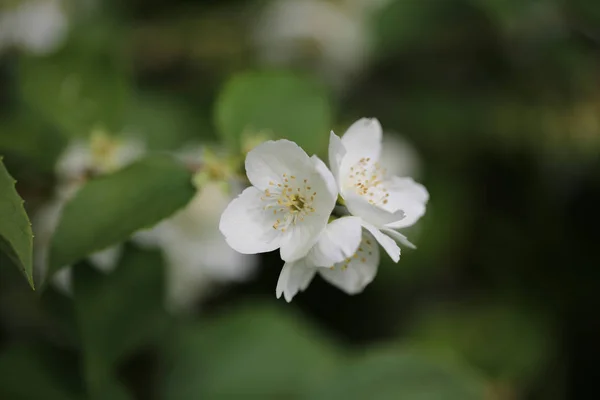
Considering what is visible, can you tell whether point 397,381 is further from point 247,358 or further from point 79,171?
point 79,171

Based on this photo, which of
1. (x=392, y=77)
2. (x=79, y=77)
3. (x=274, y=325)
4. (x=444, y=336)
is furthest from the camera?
(x=392, y=77)

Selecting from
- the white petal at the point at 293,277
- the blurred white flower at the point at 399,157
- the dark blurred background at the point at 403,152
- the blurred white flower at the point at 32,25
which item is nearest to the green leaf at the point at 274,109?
the dark blurred background at the point at 403,152

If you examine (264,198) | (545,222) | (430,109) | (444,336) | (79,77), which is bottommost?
(444,336)

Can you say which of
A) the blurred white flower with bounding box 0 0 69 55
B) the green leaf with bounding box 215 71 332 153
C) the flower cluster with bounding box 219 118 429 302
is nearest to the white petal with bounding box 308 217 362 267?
the flower cluster with bounding box 219 118 429 302

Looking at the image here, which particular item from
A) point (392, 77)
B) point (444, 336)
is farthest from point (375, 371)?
point (392, 77)

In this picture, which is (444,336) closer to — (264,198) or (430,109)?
(430,109)

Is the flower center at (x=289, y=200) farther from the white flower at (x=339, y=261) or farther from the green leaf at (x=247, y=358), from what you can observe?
the green leaf at (x=247, y=358)
